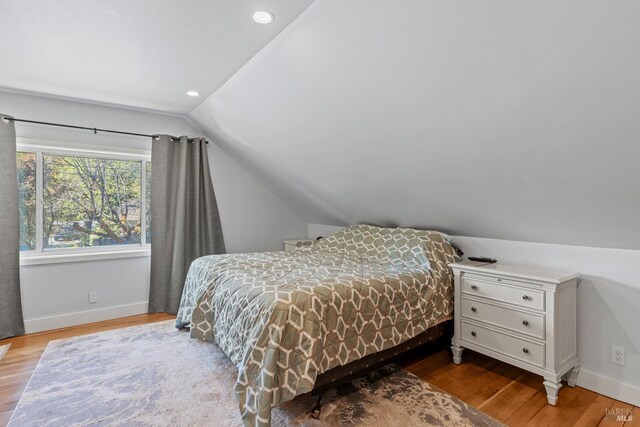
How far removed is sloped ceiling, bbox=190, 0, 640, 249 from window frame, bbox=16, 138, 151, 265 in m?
1.33

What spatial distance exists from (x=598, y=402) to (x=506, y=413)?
2.18ft

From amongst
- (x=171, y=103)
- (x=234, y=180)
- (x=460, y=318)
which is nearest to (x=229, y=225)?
→ (x=234, y=180)

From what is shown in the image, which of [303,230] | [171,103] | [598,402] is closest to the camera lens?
[598,402]

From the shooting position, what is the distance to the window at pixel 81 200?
327 cm

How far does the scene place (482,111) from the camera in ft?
5.88

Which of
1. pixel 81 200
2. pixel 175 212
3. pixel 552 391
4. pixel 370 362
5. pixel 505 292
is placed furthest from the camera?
pixel 175 212

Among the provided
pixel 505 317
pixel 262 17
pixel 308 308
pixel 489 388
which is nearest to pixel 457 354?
pixel 489 388

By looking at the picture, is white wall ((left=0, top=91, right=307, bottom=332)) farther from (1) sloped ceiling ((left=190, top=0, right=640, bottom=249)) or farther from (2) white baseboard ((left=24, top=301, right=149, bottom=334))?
(1) sloped ceiling ((left=190, top=0, right=640, bottom=249))

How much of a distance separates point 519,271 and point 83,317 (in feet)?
13.2

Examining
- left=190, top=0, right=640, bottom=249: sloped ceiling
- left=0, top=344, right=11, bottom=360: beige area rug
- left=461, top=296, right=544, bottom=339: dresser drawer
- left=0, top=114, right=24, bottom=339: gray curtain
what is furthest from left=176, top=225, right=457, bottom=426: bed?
left=0, top=114, right=24, bottom=339: gray curtain

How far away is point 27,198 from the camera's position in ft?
Answer: 10.7

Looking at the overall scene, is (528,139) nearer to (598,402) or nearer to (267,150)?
(598,402)

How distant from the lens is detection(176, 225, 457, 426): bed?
69.7 inches

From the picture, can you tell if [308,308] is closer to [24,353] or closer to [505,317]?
[505,317]
